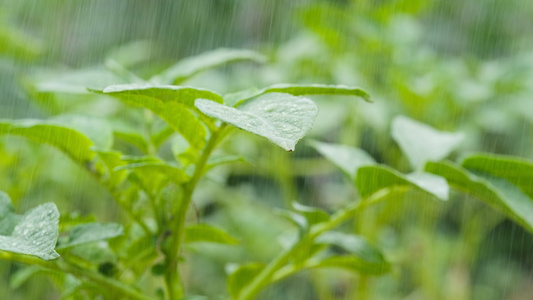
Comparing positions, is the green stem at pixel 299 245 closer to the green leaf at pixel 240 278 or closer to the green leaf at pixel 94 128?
the green leaf at pixel 240 278

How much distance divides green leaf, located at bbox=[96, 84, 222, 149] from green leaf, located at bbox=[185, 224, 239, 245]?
0.08m

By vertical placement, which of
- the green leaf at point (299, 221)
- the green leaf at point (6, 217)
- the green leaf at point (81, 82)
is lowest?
the green leaf at point (299, 221)

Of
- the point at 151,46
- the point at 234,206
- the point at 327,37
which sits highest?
the point at 327,37

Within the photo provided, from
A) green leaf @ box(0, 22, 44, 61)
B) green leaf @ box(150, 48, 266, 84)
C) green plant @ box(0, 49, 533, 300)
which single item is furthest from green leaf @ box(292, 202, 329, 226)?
green leaf @ box(0, 22, 44, 61)

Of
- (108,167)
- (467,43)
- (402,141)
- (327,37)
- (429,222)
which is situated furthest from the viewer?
(467,43)

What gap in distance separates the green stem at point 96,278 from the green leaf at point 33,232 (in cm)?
2

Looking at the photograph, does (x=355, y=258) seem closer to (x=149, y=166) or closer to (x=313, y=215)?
(x=313, y=215)

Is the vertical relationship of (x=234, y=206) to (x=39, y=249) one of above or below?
below

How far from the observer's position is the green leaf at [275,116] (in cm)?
24

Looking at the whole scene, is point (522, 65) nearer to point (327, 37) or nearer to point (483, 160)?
point (327, 37)

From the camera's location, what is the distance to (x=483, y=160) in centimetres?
40

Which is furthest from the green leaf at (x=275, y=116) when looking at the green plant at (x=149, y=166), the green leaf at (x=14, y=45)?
the green leaf at (x=14, y=45)

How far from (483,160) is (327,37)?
47 cm

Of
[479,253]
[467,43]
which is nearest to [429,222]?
[479,253]
